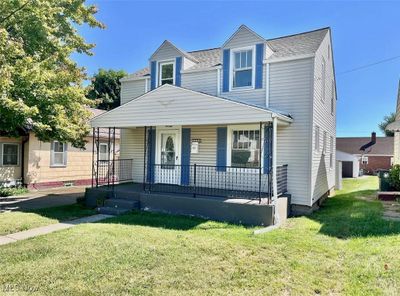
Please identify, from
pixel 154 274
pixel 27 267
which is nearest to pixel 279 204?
pixel 154 274

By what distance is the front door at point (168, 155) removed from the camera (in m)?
12.2

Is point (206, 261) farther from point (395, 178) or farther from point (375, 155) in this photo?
point (375, 155)

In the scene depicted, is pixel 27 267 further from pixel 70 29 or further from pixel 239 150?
pixel 70 29

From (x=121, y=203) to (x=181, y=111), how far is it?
3.78 metres

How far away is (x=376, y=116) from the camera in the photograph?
187ft

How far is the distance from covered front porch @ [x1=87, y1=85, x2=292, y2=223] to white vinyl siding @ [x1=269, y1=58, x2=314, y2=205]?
1.14 feet

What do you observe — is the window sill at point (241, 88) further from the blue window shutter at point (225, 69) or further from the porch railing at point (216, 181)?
the porch railing at point (216, 181)

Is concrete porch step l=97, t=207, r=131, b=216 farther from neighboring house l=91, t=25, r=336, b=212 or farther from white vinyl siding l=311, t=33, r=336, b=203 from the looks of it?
white vinyl siding l=311, t=33, r=336, b=203

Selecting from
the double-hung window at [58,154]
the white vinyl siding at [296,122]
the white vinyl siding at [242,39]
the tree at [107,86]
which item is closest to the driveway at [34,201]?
the double-hung window at [58,154]

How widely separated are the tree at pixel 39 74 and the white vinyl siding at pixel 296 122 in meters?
7.41

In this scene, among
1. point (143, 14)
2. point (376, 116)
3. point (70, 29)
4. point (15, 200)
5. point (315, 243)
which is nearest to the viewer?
point (315, 243)

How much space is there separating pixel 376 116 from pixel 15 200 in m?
62.1

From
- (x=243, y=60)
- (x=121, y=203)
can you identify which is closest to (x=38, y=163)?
(x=121, y=203)

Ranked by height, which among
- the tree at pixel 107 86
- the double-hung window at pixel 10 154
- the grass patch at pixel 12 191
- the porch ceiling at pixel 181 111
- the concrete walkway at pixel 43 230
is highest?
the tree at pixel 107 86
